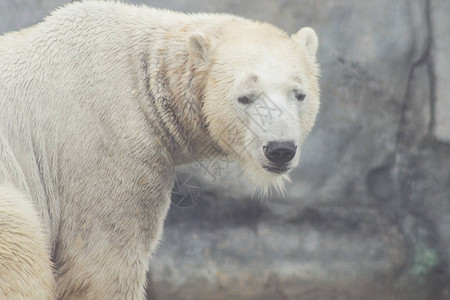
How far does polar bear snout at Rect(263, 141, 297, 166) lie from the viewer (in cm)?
→ 292

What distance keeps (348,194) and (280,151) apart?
2654 mm

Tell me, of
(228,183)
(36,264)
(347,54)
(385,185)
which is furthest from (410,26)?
(36,264)

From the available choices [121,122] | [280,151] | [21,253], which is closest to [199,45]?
[121,122]

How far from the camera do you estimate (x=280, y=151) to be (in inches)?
116

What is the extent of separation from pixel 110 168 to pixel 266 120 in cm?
74

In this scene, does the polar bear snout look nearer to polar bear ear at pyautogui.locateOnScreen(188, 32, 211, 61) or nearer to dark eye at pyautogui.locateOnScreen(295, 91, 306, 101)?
dark eye at pyautogui.locateOnScreen(295, 91, 306, 101)

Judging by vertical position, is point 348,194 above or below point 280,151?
below

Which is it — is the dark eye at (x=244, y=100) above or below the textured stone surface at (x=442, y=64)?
above

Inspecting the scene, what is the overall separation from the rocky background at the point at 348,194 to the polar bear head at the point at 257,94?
2.11m

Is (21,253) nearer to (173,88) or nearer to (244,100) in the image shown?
(173,88)

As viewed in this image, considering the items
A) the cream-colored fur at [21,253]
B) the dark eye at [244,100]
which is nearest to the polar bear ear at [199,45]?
the dark eye at [244,100]

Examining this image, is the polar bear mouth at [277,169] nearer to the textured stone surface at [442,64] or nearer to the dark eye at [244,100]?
the dark eye at [244,100]

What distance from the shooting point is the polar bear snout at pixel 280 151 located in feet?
9.57

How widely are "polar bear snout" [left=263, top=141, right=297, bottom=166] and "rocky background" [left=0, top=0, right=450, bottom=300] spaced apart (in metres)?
2.33
